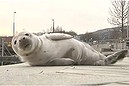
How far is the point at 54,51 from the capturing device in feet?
31.1

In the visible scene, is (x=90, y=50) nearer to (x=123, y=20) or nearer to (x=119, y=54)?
(x=119, y=54)

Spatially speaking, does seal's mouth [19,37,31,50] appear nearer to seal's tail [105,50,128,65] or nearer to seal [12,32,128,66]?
seal [12,32,128,66]

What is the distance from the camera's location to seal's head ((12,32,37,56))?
28.1ft

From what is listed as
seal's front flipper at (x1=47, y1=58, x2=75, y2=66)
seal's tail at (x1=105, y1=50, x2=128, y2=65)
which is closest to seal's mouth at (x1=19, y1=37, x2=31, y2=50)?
seal's front flipper at (x1=47, y1=58, x2=75, y2=66)

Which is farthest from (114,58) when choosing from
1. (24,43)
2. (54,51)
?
(24,43)

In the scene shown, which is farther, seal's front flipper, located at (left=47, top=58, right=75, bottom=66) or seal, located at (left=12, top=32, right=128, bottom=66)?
seal's front flipper, located at (left=47, top=58, right=75, bottom=66)

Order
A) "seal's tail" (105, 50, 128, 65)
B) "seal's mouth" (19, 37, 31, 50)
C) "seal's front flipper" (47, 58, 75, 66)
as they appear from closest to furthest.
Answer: "seal's mouth" (19, 37, 31, 50) → "seal's front flipper" (47, 58, 75, 66) → "seal's tail" (105, 50, 128, 65)

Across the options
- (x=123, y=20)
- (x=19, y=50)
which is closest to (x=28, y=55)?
(x=19, y=50)

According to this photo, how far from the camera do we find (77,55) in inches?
391

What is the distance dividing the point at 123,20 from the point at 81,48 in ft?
93.3

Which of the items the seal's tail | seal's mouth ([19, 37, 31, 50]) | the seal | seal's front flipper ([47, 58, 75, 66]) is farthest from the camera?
the seal's tail

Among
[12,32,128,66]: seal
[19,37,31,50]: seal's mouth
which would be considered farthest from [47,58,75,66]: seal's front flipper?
[19,37,31,50]: seal's mouth

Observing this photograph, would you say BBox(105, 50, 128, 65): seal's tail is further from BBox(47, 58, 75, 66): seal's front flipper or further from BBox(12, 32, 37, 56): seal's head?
BBox(12, 32, 37, 56): seal's head

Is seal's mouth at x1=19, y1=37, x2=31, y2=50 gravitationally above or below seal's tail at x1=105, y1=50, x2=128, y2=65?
above
